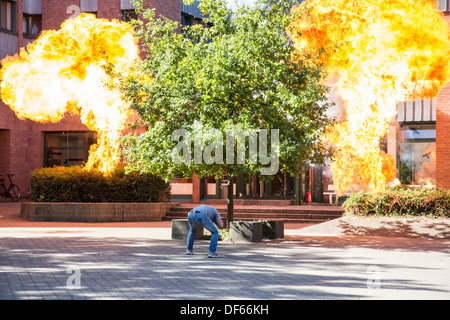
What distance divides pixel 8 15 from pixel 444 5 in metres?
21.3

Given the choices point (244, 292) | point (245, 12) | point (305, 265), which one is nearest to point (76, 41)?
point (245, 12)

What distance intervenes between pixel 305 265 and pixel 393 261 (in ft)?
6.49

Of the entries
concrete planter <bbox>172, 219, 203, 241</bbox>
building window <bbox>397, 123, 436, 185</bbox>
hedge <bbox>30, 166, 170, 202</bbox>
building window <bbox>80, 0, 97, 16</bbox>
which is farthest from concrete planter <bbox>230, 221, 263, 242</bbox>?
building window <bbox>80, 0, 97, 16</bbox>

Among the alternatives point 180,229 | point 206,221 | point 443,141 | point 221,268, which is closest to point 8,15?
point 180,229

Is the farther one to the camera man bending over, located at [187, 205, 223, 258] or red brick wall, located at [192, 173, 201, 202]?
red brick wall, located at [192, 173, 201, 202]

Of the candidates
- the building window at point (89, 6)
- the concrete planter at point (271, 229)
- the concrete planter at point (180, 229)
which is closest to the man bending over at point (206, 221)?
the concrete planter at point (180, 229)

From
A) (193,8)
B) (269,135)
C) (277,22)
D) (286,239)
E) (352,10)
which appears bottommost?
(286,239)

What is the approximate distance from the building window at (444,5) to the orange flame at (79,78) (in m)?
11.6

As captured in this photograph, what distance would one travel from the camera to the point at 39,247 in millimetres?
13555

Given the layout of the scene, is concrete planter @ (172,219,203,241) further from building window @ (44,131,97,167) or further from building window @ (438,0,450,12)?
building window @ (44,131,97,167)

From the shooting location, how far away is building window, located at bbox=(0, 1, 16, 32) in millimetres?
30797

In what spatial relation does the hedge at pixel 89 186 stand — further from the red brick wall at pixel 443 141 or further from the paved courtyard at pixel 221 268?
the red brick wall at pixel 443 141

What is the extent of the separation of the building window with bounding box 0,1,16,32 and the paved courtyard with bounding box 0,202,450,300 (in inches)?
699
